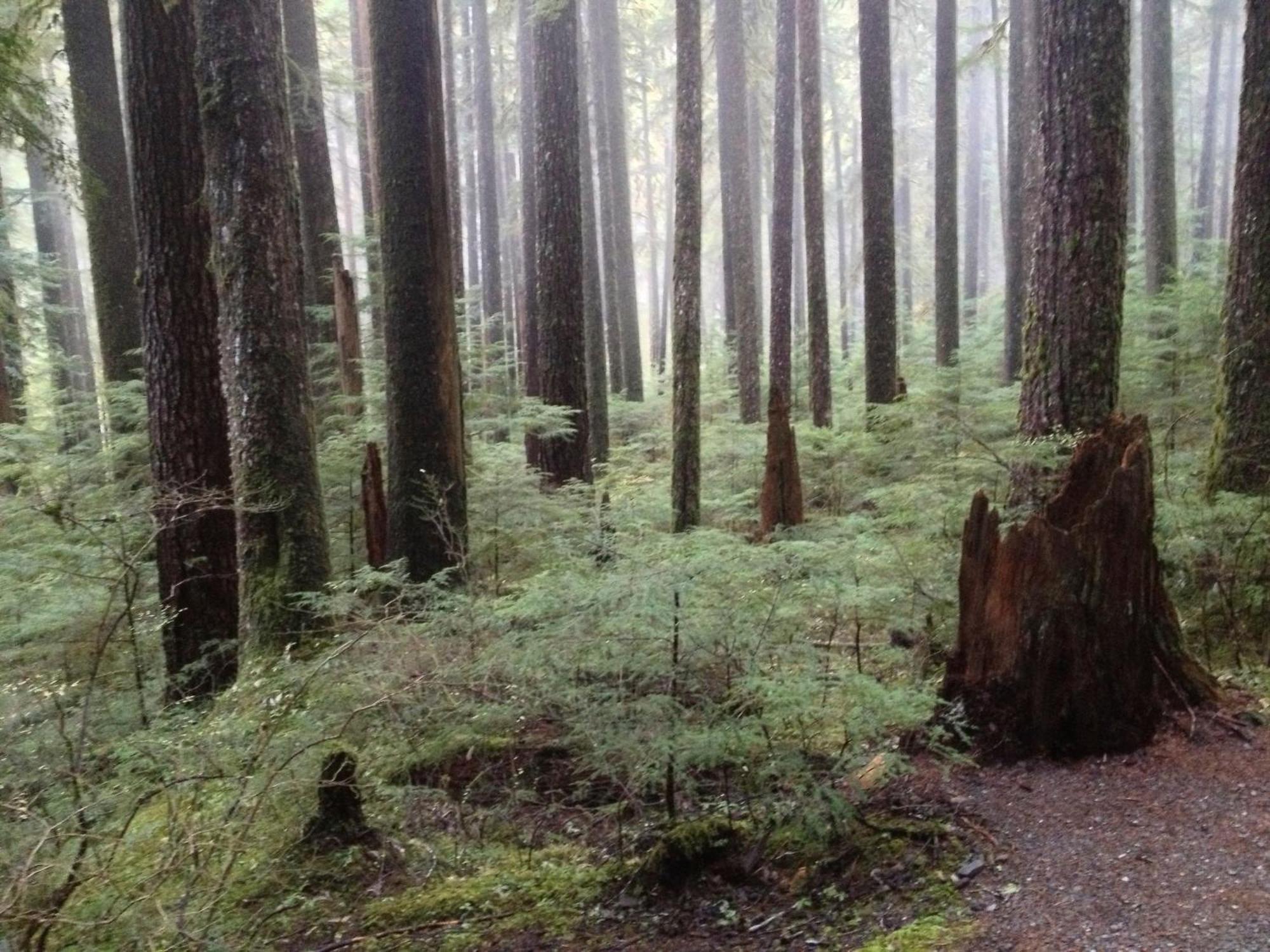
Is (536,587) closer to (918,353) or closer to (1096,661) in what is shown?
Result: (1096,661)

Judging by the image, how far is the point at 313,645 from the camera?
6672mm

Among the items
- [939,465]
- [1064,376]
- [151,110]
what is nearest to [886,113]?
[939,465]

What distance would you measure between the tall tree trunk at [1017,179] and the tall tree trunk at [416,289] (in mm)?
11974

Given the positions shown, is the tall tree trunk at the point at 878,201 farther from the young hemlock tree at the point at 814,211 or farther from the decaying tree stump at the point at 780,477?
the decaying tree stump at the point at 780,477

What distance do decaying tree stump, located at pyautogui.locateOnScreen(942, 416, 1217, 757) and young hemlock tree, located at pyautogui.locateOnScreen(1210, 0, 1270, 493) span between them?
2.61 meters

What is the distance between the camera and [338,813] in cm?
453

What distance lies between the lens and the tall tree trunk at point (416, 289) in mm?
7578

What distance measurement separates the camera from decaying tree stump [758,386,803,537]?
10.4 m

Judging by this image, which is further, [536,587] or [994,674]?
[536,587]

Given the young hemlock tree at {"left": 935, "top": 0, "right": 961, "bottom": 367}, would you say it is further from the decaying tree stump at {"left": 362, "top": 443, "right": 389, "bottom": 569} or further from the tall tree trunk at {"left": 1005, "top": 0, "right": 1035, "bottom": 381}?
the decaying tree stump at {"left": 362, "top": 443, "right": 389, "bottom": 569}

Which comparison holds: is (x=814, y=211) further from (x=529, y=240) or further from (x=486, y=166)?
(x=486, y=166)

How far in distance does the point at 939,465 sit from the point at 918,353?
56.3ft

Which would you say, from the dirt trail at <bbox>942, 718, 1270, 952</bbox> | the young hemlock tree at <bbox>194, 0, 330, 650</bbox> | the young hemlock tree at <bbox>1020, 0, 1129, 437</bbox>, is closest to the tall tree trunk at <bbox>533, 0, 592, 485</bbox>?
the young hemlock tree at <bbox>194, 0, 330, 650</bbox>

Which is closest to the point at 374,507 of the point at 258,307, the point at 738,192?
the point at 258,307
